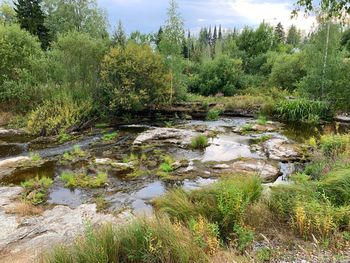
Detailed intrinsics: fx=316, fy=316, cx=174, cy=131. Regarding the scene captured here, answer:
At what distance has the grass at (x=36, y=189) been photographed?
9227mm

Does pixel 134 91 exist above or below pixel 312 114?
above

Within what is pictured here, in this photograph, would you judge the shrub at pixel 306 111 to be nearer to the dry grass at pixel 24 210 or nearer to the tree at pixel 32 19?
the dry grass at pixel 24 210

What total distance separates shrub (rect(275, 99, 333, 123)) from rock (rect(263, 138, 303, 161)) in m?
5.84

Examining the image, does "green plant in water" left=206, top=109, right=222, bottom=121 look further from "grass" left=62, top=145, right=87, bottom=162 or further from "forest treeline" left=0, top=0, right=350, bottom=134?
"grass" left=62, top=145, right=87, bottom=162

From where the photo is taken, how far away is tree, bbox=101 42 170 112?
1944 cm

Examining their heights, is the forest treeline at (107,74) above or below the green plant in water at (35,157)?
above

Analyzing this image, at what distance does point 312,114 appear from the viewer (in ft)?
64.3

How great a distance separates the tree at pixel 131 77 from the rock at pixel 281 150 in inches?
346

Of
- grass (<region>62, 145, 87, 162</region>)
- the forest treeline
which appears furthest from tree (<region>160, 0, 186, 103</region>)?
grass (<region>62, 145, 87, 162</region>)

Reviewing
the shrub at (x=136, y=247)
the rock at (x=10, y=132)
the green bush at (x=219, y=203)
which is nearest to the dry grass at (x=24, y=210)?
the green bush at (x=219, y=203)

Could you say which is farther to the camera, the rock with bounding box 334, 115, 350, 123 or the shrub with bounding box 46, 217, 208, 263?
the rock with bounding box 334, 115, 350, 123

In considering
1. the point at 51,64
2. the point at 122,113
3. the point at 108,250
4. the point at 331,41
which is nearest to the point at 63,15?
the point at 51,64

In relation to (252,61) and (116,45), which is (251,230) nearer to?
(116,45)

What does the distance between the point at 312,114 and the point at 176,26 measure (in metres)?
11.2
